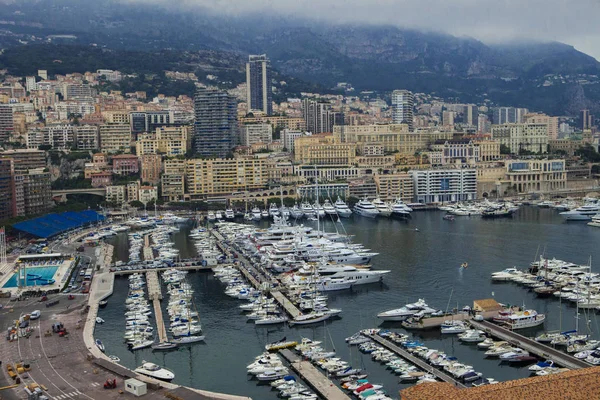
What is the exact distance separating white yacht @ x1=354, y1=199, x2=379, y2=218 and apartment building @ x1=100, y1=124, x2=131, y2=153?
21.8 m

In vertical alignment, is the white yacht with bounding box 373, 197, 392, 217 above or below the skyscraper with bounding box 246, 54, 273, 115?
below

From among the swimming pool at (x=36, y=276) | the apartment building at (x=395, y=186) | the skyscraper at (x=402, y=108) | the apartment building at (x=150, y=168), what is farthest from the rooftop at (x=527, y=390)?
the skyscraper at (x=402, y=108)

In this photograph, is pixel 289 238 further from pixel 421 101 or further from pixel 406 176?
pixel 421 101

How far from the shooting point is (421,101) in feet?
438

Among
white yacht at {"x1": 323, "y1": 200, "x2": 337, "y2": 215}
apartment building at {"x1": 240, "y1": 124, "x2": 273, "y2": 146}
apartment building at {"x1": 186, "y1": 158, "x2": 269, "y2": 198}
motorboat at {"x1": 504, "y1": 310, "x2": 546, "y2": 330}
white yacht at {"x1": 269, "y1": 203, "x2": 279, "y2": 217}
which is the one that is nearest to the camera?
motorboat at {"x1": 504, "y1": 310, "x2": 546, "y2": 330}

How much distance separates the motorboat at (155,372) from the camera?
65.1 ft

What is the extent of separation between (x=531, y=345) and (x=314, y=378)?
6.33 m

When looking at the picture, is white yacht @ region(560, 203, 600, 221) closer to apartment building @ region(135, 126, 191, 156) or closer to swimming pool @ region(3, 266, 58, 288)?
apartment building @ region(135, 126, 191, 156)

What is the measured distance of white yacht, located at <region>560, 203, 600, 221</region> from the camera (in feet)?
165

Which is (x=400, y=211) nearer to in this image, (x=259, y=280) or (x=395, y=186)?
(x=395, y=186)

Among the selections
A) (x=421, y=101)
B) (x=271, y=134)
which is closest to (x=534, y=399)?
(x=271, y=134)

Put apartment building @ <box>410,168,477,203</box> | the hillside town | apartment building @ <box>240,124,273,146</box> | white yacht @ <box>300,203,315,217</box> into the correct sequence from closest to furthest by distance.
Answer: white yacht @ <box>300,203,315,217</box> < the hillside town < apartment building @ <box>410,168,477,203</box> < apartment building @ <box>240,124,273,146</box>

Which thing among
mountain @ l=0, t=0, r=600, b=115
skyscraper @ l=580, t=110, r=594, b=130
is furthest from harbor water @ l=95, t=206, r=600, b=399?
mountain @ l=0, t=0, r=600, b=115

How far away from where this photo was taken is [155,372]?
19953mm
